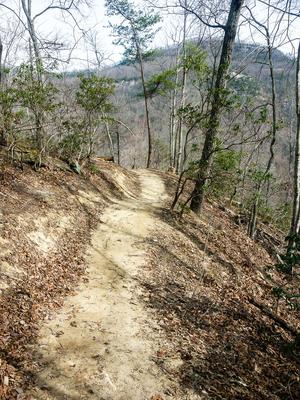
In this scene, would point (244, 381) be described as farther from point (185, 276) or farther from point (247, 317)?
point (185, 276)

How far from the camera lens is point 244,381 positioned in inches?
188

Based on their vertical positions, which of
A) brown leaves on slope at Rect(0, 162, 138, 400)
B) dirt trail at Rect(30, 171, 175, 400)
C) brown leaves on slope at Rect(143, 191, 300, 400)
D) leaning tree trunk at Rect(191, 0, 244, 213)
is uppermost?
leaning tree trunk at Rect(191, 0, 244, 213)

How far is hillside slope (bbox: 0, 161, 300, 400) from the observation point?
14.1 feet

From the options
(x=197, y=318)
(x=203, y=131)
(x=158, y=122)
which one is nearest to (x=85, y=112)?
(x=203, y=131)

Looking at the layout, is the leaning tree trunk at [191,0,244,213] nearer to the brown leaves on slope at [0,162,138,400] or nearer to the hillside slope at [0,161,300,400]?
the hillside slope at [0,161,300,400]

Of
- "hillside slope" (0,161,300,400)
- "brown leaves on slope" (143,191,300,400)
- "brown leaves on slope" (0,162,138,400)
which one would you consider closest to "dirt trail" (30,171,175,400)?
"hillside slope" (0,161,300,400)

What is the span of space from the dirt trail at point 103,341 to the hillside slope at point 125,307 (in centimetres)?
2

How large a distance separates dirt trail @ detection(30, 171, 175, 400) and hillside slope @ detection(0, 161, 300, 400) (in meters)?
0.02

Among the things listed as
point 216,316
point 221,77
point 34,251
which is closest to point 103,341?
point 216,316

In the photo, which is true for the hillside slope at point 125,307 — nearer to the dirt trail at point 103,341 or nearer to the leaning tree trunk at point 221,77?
the dirt trail at point 103,341

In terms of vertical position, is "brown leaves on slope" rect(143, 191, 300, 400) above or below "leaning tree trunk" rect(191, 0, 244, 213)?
below

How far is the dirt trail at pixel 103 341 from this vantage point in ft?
13.3

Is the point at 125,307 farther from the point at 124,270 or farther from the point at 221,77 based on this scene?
the point at 221,77

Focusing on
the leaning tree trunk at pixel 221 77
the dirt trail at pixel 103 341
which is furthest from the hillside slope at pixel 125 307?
the leaning tree trunk at pixel 221 77
